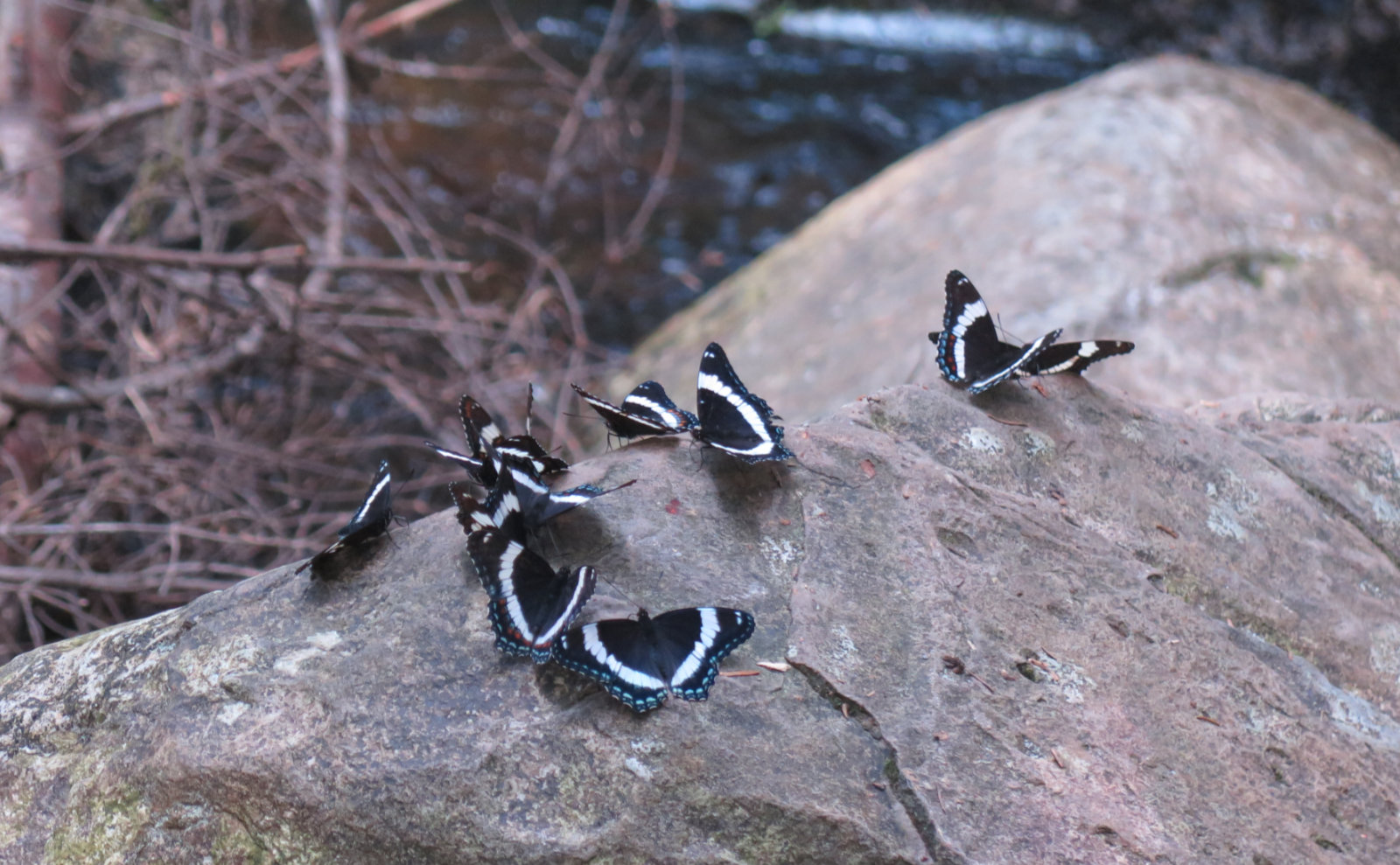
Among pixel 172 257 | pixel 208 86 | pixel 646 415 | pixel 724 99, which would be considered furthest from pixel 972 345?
pixel 724 99

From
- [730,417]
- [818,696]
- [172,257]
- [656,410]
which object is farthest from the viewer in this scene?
[172,257]

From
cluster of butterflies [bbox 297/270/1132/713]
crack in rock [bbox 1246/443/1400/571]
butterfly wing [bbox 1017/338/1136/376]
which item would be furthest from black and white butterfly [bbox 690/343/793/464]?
crack in rock [bbox 1246/443/1400/571]

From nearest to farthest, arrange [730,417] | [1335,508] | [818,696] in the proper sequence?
[818,696] → [730,417] → [1335,508]

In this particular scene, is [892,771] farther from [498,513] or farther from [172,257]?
[172,257]

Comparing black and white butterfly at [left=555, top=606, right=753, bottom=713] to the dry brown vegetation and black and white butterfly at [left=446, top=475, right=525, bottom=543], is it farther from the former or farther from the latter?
the dry brown vegetation

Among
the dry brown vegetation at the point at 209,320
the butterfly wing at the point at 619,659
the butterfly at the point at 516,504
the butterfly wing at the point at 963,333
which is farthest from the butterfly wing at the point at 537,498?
the dry brown vegetation at the point at 209,320

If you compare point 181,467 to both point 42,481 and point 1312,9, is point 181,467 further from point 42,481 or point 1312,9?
point 1312,9
